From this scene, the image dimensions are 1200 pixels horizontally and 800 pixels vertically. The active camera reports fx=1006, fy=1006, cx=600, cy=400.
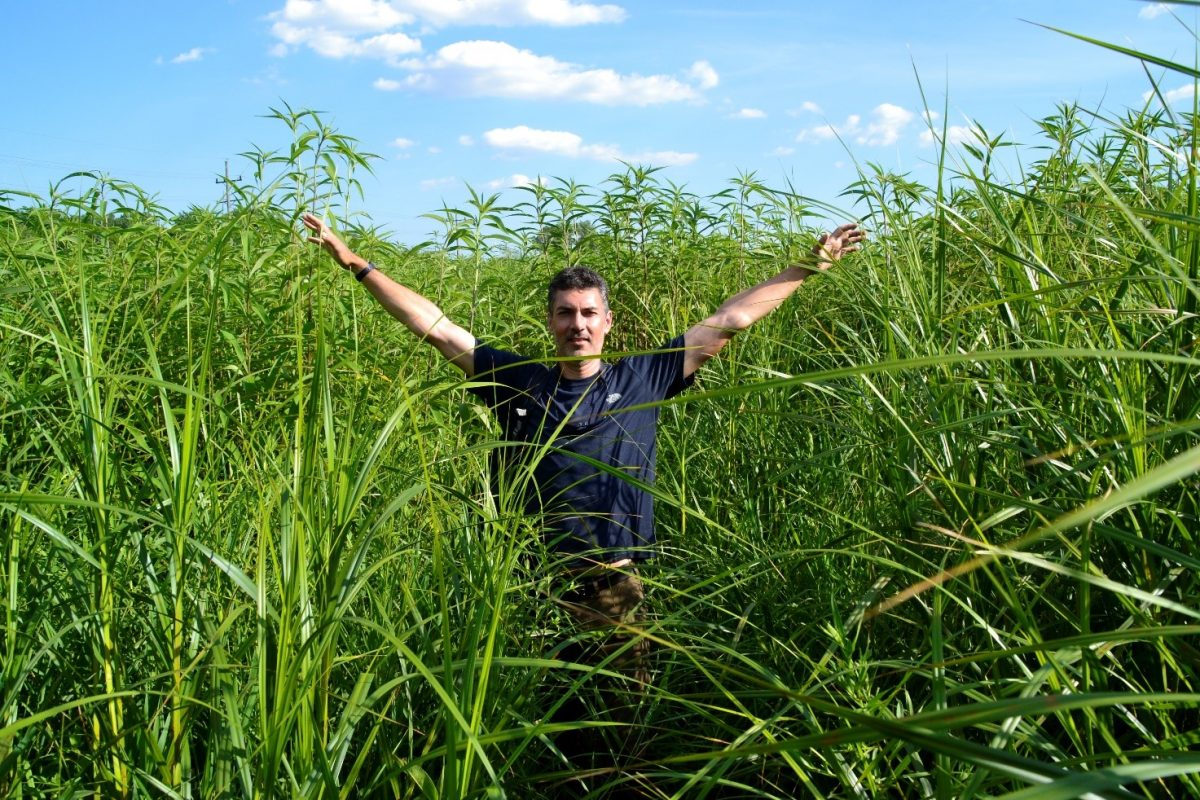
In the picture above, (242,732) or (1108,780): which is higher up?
(1108,780)

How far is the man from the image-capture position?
9.78 feet

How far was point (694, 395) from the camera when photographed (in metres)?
0.83

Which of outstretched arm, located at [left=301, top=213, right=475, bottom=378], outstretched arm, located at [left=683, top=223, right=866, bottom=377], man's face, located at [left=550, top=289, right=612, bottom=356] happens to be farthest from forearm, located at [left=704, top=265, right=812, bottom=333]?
outstretched arm, located at [left=301, top=213, right=475, bottom=378]

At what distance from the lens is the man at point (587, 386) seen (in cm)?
298

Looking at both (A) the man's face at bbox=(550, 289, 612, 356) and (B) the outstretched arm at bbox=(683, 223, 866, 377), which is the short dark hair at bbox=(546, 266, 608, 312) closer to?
(A) the man's face at bbox=(550, 289, 612, 356)

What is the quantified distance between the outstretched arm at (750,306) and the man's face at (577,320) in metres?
0.32

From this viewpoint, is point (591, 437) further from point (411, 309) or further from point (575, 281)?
point (411, 309)

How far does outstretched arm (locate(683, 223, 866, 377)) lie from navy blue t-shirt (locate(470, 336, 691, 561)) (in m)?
0.10

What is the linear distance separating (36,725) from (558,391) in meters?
1.87

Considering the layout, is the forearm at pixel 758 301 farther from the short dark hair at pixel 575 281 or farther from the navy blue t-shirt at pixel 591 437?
the short dark hair at pixel 575 281

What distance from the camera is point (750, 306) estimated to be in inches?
130

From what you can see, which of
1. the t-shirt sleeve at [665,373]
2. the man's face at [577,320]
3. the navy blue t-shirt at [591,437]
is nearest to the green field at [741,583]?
the navy blue t-shirt at [591,437]

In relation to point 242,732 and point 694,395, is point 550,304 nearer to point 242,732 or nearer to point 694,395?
point 242,732

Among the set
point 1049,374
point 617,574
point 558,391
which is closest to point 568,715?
point 617,574
